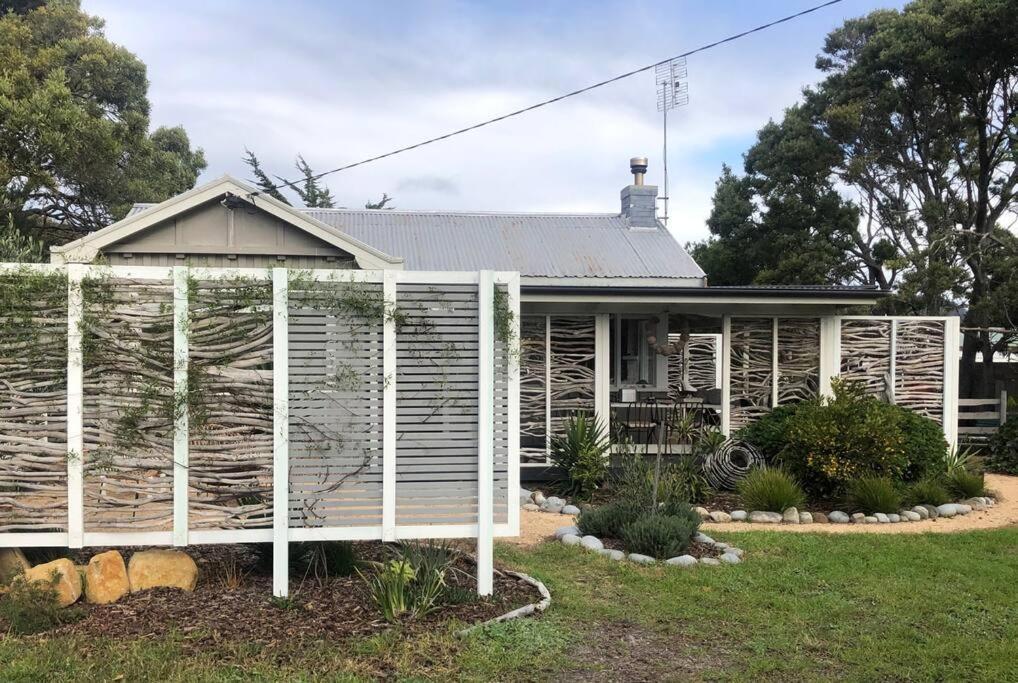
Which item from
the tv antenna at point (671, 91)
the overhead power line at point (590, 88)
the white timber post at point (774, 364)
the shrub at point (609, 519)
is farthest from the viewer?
the tv antenna at point (671, 91)

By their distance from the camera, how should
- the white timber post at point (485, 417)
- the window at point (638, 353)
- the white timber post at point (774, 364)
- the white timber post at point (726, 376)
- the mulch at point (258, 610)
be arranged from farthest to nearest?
the window at point (638, 353), the white timber post at point (774, 364), the white timber post at point (726, 376), the white timber post at point (485, 417), the mulch at point (258, 610)

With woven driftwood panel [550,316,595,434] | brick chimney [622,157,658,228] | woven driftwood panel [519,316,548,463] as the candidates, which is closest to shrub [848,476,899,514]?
woven driftwood panel [550,316,595,434]

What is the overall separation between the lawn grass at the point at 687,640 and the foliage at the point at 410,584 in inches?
9.0

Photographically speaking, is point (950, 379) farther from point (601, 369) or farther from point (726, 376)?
point (601, 369)

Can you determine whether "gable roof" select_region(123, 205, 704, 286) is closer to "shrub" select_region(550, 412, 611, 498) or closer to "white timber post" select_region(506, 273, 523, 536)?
"shrub" select_region(550, 412, 611, 498)

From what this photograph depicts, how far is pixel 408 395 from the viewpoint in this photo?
16.6 ft

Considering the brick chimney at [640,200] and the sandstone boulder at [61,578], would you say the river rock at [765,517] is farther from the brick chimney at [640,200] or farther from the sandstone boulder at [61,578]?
the brick chimney at [640,200]

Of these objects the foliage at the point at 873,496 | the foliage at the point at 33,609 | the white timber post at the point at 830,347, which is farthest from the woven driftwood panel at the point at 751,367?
the foliage at the point at 33,609

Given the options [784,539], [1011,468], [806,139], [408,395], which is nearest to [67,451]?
[408,395]

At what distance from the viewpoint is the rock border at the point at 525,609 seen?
453 cm

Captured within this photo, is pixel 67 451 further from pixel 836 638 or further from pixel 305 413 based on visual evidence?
pixel 836 638

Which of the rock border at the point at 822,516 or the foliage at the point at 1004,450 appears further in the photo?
the foliage at the point at 1004,450

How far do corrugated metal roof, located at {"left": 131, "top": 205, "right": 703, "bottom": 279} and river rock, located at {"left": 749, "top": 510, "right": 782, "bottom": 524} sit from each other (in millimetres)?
5595

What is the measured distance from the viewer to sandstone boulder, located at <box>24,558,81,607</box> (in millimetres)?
4637
